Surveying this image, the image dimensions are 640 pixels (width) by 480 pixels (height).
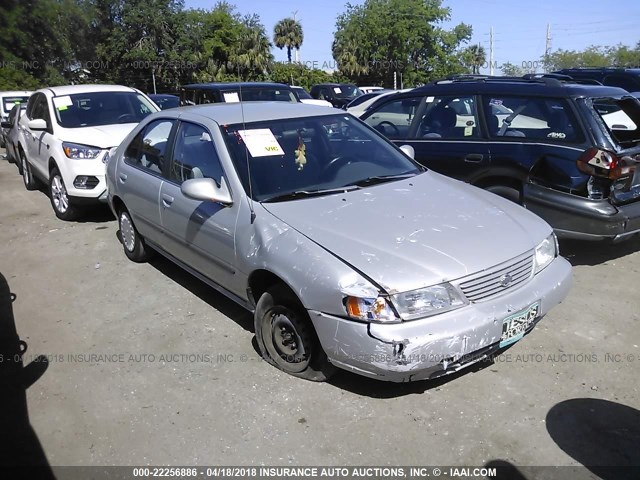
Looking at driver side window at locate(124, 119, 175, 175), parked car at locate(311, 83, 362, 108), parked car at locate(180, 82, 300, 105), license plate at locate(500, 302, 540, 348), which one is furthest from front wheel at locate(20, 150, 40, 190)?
parked car at locate(311, 83, 362, 108)

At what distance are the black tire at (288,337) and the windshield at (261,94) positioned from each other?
8256 millimetres

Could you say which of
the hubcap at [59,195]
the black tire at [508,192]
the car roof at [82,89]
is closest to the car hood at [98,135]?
the hubcap at [59,195]

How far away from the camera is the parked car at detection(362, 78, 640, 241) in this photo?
191 inches

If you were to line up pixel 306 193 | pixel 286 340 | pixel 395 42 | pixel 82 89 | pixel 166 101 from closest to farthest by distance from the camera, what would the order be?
1. pixel 286 340
2. pixel 306 193
3. pixel 82 89
4. pixel 166 101
5. pixel 395 42

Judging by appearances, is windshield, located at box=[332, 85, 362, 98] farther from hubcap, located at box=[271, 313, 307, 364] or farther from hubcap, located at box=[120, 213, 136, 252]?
hubcap, located at box=[271, 313, 307, 364]

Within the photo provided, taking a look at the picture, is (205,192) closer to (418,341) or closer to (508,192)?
(418,341)

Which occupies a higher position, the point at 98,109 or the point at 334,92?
the point at 98,109

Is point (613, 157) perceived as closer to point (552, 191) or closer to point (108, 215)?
point (552, 191)

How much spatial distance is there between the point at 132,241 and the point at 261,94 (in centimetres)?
657

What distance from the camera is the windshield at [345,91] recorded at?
24.2 meters

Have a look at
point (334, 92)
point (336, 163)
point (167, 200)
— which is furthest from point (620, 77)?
point (334, 92)

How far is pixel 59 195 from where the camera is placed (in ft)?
24.8

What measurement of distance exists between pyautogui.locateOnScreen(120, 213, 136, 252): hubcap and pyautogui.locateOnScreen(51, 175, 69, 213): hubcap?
1.99 metres

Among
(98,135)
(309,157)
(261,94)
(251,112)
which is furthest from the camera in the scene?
(261,94)
